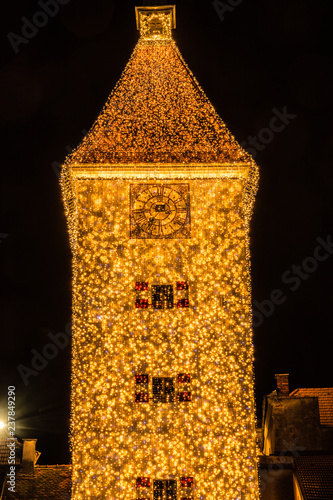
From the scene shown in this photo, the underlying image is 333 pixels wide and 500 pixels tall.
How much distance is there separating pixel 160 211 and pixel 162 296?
2.80 meters

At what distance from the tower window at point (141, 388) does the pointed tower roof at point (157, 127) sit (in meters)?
6.76

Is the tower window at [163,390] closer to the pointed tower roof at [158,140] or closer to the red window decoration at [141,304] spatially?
the red window decoration at [141,304]

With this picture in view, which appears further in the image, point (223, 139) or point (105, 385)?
point (223, 139)

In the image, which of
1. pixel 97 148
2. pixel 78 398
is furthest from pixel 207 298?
pixel 97 148

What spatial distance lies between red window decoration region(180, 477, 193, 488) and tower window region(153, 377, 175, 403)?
214 centimetres

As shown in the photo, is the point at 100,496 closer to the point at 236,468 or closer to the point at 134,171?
the point at 236,468

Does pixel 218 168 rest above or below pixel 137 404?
above

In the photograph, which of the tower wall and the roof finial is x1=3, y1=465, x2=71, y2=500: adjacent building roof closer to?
the tower wall

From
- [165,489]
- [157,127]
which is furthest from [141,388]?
[157,127]

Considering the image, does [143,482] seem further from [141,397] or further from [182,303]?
[182,303]

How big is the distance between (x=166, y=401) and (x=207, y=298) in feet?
10.9

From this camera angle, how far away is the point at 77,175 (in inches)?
687

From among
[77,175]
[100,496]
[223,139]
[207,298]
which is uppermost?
[223,139]

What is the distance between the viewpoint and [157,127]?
693 inches
